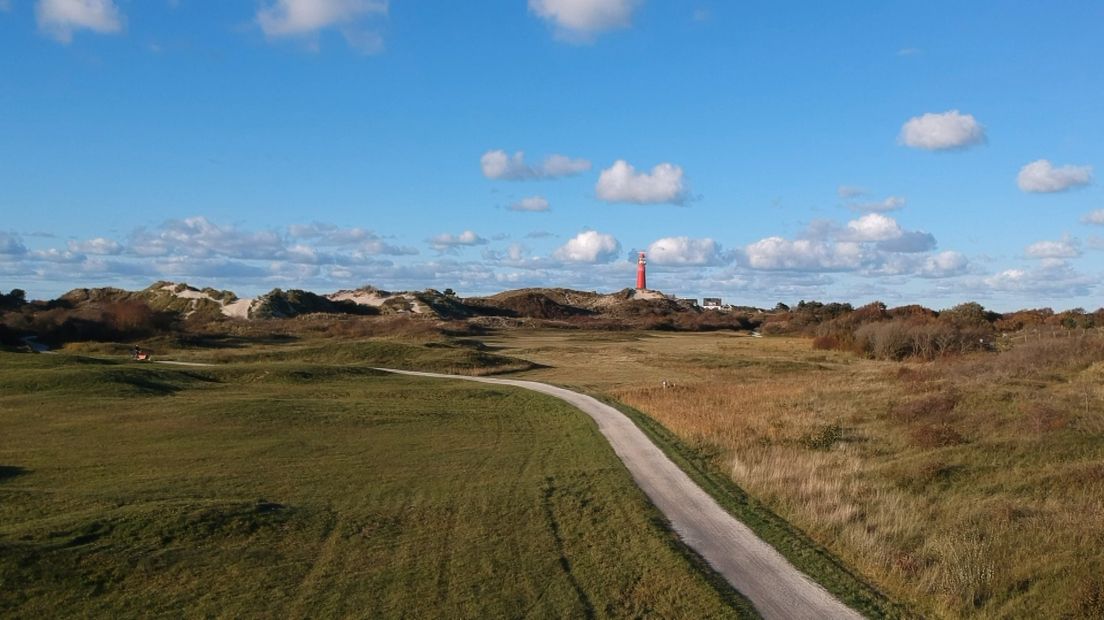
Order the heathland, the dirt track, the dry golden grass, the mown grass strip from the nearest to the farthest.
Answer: the dirt track, the mown grass strip, the heathland, the dry golden grass

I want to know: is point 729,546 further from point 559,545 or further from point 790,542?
point 559,545

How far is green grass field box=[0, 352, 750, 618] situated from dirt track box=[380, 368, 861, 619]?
462mm

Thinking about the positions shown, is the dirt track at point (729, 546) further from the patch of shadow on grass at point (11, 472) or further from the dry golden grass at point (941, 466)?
the patch of shadow on grass at point (11, 472)

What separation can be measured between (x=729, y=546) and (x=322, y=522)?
6492 mm

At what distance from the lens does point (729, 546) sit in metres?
13.3

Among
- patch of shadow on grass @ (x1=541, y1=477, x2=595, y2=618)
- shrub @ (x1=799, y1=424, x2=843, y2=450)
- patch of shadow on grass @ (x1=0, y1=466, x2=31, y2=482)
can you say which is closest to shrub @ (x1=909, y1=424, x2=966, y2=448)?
shrub @ (x1=799, y1=424, x2=843, y2=450)

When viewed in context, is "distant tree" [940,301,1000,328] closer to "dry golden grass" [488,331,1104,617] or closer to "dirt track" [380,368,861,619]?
"dry golden grass" [488,331,1104,617]

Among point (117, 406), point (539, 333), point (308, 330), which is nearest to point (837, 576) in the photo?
point (117, 406)

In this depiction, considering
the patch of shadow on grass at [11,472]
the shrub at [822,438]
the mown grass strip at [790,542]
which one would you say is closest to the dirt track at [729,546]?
the mown grass strip at [790,542]

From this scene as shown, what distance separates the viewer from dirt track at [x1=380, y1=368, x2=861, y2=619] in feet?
35.0

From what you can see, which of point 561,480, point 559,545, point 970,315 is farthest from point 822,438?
point 970,315

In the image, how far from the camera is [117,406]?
3067 centimetres

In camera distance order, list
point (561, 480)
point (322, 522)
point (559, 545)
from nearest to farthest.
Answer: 1. point (559, 545)
2. point (322, 522)
3. point (561, 480)

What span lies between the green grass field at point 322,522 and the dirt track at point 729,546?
462mm
